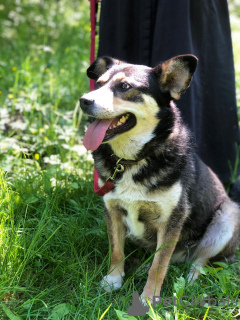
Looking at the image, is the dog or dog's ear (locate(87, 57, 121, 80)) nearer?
the dog

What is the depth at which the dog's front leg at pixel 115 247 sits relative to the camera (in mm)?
2640

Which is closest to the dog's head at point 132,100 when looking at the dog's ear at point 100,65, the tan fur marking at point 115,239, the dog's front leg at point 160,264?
the dog's ear at point 100,65

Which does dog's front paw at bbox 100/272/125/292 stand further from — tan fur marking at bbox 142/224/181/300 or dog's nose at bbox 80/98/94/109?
dog's nose at bbox 80/98/94/109

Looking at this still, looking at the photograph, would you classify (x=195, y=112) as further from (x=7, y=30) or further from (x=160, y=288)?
Answer: (x=7, y=30)

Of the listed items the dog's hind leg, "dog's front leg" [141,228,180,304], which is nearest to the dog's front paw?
"dog's front leg" [141,228,180,304]

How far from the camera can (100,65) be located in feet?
9.16

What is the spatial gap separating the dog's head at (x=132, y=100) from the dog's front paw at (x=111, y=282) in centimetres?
86

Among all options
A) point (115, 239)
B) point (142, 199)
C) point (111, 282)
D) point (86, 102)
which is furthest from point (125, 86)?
point (111, 282)

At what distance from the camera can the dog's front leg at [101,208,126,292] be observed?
264cm

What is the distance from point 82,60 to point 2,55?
3.63 ft

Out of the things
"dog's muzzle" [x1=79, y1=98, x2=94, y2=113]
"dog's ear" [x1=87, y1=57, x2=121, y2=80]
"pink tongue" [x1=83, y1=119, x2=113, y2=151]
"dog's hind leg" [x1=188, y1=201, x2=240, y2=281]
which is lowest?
"dog's hind leg" [x1=188, y1=201, x2=240, y2=281]

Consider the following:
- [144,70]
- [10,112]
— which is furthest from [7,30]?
[144,70]

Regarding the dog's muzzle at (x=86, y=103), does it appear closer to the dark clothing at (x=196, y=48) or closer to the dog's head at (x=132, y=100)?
the dog's head at (x=132, y=100)

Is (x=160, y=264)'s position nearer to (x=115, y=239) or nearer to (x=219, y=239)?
(x=115, y=239)
